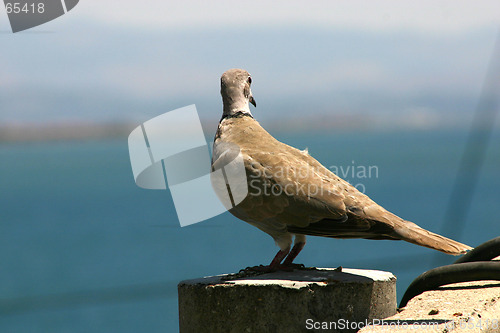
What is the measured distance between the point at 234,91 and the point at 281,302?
1.94 m

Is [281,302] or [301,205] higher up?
[301,205]

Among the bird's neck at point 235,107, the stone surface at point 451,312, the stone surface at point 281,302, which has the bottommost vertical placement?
the stone surface at point 451,312

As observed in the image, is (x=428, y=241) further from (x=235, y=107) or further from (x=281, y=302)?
(x=235, y=107)

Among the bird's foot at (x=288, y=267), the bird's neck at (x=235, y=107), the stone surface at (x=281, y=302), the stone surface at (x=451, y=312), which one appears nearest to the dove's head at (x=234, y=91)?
the bird's neck at (x=235, y=107)

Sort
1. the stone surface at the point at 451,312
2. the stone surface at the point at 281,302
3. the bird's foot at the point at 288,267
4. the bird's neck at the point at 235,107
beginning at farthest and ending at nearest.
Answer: the bird's neck at the point at 235,107
the bird's foot at the point at 288,267
the stone surface at the point at 281,302
the stone surface at the point at 451,312

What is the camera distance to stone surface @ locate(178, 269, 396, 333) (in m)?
3.71

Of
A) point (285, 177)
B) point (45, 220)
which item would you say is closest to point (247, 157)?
point (285, 177)

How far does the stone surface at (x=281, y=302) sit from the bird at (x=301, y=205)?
0.33m

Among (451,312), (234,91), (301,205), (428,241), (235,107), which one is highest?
(234,91)

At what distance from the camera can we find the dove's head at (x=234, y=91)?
4.98 metres

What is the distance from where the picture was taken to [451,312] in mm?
3838

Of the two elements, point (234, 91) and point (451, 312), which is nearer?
point (451, 312)

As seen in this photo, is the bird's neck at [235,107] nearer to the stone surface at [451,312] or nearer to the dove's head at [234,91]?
the dove's head at [234,91]

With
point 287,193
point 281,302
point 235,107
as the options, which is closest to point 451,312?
point 281,302
